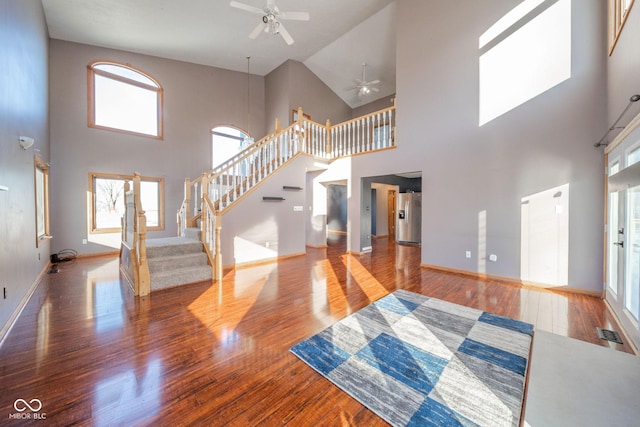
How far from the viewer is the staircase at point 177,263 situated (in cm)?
379

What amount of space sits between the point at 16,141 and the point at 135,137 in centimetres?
374

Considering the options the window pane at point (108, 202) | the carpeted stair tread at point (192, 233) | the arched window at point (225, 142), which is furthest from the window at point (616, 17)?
the window pane at point (108, 202)

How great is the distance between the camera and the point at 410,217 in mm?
8219

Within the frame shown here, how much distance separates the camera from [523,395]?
5.56ft

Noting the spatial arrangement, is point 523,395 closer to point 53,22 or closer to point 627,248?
point 627,248

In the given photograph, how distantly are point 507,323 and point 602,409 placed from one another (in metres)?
1.14

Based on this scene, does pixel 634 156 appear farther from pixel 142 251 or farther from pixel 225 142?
pixel 225 142

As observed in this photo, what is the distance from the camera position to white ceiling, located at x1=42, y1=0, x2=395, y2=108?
4.99m

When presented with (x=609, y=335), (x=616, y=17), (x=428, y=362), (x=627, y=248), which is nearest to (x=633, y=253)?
(x=627, y=248)

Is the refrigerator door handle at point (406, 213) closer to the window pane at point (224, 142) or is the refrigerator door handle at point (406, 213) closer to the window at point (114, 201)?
the window pane at point (224, 142)

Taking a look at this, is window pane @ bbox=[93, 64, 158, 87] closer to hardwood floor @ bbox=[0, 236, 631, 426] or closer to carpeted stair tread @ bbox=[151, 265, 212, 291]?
hardwood floor @ bbox=[0, 236, 631, 426]

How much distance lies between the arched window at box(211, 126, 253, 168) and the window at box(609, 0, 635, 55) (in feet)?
26.7

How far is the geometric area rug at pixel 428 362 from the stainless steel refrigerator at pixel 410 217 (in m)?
5.36

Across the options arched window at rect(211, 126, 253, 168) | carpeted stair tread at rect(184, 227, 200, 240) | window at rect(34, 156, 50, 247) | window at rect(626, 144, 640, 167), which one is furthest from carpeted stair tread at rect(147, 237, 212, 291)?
window at rect(626, 144, 640, 167)
